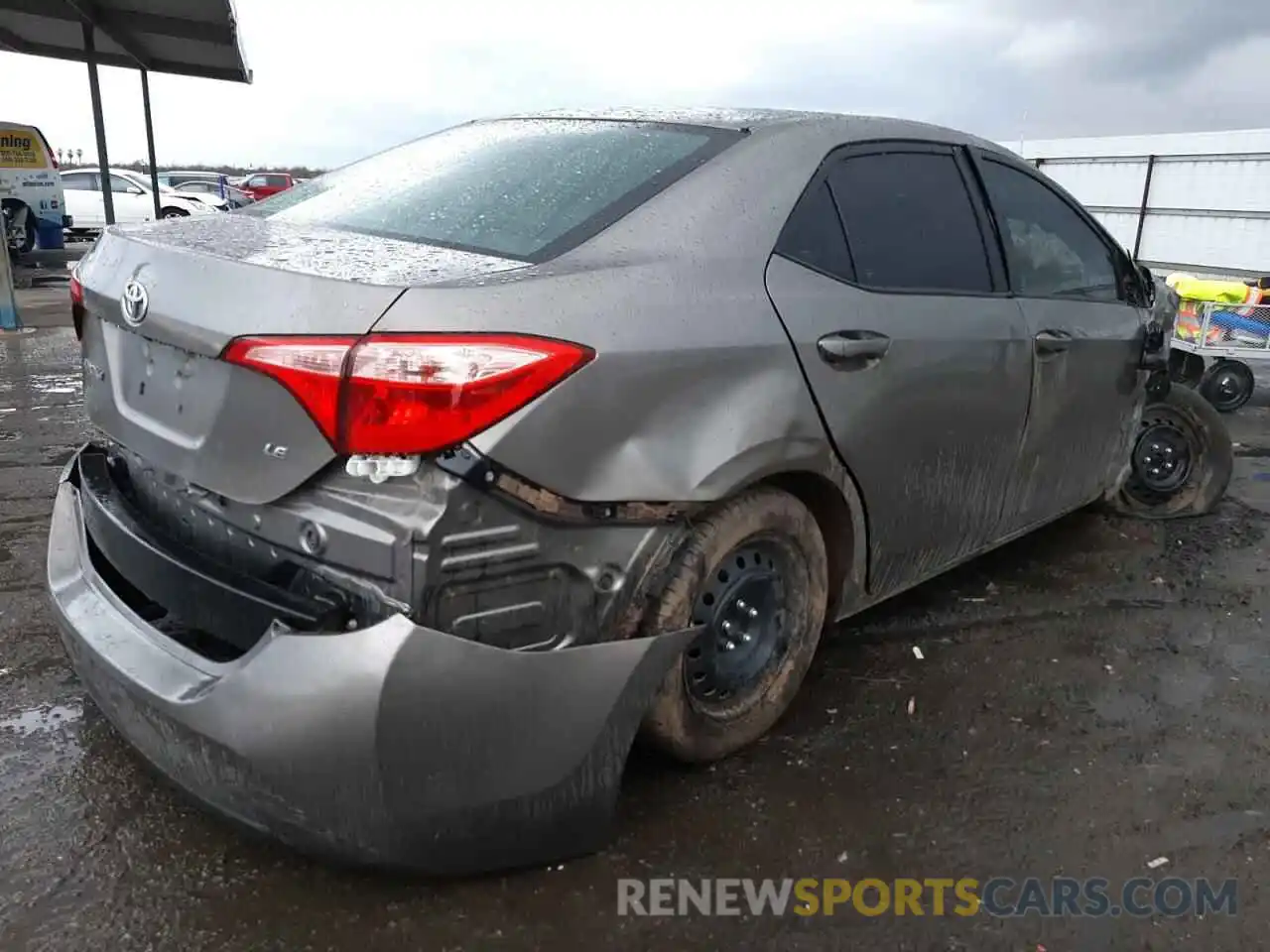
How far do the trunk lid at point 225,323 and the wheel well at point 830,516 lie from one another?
0.94 m

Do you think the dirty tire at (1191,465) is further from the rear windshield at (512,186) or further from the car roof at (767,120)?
the rear windshield at (512,186)

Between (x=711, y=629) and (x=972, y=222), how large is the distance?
1.69 metres

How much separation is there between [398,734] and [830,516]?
136 centimetres

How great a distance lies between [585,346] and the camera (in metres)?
2.00

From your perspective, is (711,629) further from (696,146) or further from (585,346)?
(696,146)

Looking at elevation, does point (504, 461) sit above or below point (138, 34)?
below

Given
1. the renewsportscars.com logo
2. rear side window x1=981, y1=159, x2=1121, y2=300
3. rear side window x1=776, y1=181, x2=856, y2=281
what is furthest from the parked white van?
the renewsportscars.com logo

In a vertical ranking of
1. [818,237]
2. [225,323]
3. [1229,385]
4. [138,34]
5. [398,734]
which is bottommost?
[1229,385]

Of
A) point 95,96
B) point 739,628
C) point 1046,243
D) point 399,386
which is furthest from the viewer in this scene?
point 95,96

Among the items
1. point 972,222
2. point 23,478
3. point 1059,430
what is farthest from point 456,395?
point 23,478

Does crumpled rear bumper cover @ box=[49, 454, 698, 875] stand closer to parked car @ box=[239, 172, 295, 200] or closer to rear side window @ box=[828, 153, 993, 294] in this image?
rear side window @ box=[828, 153, 993, 294]

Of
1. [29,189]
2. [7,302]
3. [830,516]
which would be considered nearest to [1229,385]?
[830,516]

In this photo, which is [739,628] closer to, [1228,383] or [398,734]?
[398,734]

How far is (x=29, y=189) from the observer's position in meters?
16.6
